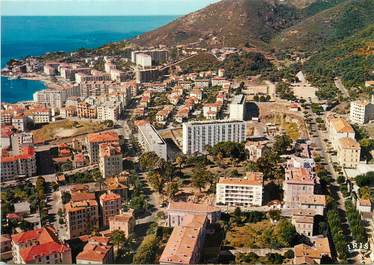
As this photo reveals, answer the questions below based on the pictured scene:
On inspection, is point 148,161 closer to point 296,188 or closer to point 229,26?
point 296,188

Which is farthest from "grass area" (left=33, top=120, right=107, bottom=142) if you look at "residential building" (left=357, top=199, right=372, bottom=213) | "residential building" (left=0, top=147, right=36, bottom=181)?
"residential building" (left=357, top=199, right=372, bottom=213)

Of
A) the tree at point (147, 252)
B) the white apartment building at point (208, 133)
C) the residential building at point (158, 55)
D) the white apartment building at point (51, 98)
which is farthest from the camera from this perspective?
the residential building at point (158, 55)

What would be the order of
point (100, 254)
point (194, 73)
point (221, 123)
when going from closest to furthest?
point (100, 254) < point (221, 123) < point (194, 73)

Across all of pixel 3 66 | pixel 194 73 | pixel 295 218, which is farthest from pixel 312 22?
pixel 295 218

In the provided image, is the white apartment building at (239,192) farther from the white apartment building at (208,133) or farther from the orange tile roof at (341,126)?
the orange tile roof at (341,126)

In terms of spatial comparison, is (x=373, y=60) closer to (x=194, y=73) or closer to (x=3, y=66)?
(x=194, y=73)

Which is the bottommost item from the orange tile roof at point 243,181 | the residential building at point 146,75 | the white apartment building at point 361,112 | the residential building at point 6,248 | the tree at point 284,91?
the residential building at point 6,248

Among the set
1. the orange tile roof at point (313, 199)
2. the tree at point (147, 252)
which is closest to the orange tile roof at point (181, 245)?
the tree at point (147, 252)

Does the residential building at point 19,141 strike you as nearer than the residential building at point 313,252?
No
